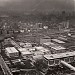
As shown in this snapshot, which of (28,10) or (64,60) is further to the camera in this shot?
(28,10)

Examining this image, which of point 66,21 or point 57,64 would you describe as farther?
point 66,21

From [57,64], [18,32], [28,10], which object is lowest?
[57,64]

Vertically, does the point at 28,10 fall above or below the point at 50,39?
above

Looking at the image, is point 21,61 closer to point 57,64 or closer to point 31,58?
point 31,58

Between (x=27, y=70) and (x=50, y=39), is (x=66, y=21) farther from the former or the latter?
(x=27, y=70)

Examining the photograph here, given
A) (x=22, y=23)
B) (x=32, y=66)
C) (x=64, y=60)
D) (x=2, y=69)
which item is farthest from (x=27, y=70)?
(x=22, y=23)

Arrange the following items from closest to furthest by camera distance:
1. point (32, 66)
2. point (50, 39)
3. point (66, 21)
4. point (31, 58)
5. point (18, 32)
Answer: point (32, 66) → point (31, 58) → point (50, 39) → point (18, 32) → point (66, 21)

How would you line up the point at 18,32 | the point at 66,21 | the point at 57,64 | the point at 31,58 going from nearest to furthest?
1. the point at 57,64
2. the point at 31,58
3. the point at 18,32
4. the point at 66,21

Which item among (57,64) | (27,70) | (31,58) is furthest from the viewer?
(31,58)

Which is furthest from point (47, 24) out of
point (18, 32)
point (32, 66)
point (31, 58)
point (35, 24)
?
point (32, 66)
